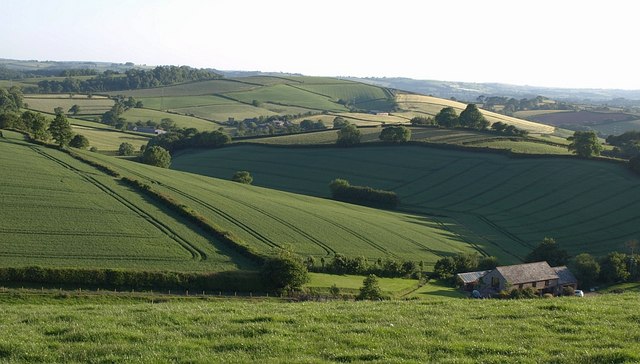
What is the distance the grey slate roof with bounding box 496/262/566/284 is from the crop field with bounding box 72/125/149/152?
104711 mm

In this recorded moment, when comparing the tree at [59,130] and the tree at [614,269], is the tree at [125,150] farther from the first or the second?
the tree at [614,269]

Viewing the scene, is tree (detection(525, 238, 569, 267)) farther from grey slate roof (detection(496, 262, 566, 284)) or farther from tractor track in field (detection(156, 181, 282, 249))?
tractor track in field (detection(156, 181, 282, 249))

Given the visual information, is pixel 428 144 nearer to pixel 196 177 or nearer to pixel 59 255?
pixel 196 177

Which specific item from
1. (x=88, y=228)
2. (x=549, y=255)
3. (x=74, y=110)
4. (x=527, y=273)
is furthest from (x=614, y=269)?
(x=74, y=110)

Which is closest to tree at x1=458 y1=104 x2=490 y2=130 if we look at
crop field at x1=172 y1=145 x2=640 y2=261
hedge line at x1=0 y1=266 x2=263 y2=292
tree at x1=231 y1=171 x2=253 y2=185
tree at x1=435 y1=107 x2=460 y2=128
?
tree at x1=435 y1=107 x2=460 y2=128

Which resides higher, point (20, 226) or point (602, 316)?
point (602, 316)

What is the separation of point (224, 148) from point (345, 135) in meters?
30.4

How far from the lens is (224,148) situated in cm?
13962

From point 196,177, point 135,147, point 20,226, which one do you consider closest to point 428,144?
point 196,177

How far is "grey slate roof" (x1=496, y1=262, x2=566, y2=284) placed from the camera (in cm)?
6081

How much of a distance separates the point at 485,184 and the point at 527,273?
45743 mm

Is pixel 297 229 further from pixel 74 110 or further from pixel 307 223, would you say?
pixel 74 110

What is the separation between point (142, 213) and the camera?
62625 millimetres

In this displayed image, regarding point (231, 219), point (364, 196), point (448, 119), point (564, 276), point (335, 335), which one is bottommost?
point (564, 276)
